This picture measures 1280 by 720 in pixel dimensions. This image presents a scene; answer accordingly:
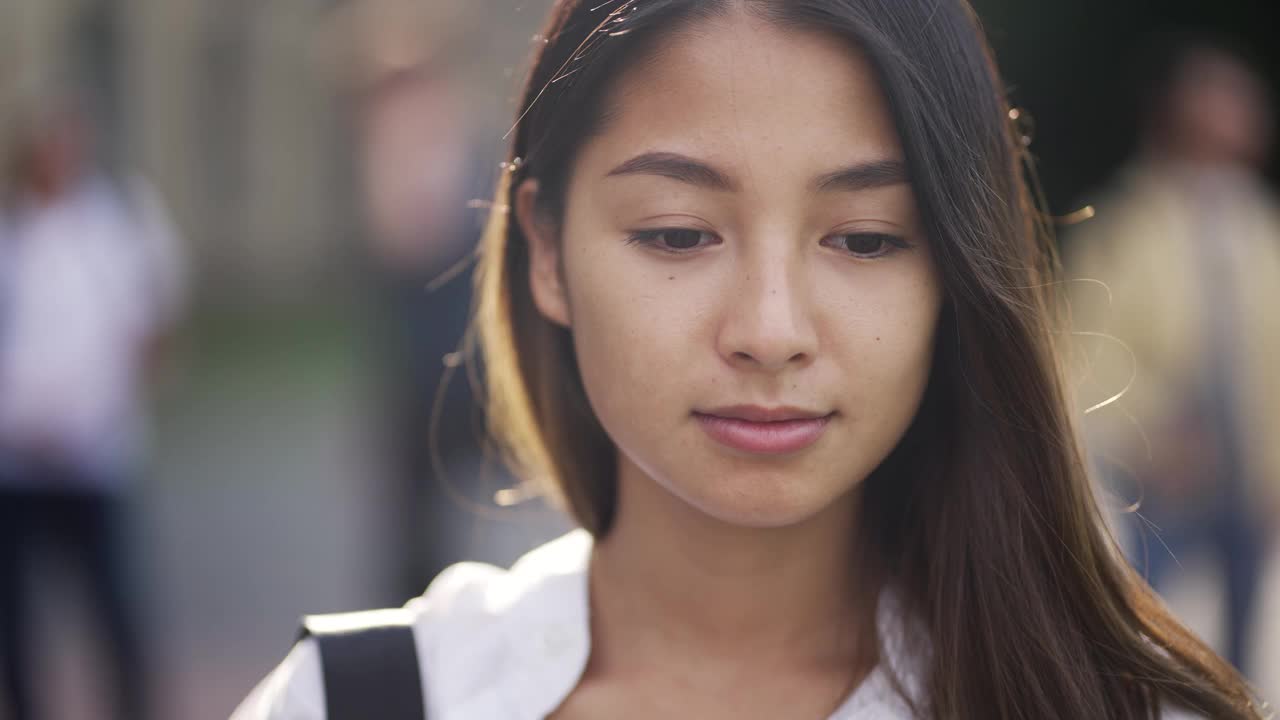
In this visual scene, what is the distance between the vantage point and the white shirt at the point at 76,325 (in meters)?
4.81

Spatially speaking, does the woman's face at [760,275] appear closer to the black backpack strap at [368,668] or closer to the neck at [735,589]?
the neck at [735,589]

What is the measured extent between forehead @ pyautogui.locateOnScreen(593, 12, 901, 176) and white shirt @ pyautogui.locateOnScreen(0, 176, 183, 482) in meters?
3.56

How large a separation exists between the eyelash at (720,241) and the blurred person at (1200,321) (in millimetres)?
2790

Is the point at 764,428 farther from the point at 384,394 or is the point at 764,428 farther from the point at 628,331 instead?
the point at 384,394

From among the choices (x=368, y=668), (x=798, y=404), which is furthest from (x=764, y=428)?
(x=368, y=668)

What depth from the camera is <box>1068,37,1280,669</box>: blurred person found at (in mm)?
4559

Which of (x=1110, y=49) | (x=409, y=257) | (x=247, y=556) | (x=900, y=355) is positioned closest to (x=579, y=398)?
(x=900, y=355)

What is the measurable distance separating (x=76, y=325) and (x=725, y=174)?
3.73 metres

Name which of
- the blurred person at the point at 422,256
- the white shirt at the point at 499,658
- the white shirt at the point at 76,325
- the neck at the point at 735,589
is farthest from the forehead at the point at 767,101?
the white shirt at the point at 76,325

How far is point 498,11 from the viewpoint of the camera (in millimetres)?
16922

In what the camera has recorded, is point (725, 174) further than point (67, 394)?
No

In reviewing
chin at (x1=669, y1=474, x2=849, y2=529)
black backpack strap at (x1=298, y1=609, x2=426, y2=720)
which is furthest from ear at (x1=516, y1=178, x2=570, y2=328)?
black backpack strap at (x1=298, y1=609, x2=426, y2=720)

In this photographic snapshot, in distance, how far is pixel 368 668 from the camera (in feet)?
6.39

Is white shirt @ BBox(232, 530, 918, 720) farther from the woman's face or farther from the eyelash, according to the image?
the eyelash
